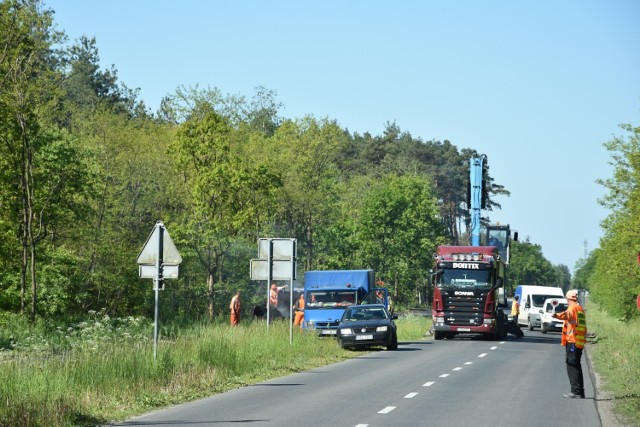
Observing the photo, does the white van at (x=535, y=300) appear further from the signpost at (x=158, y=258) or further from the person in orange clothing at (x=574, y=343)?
the signpost at (x=158, y=258)

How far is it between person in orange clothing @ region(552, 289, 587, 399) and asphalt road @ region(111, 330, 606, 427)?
A: 13.7 inches

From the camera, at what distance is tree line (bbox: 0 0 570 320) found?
42750 mm

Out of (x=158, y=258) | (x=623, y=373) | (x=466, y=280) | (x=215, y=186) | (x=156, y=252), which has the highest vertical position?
(x=215, y=186)

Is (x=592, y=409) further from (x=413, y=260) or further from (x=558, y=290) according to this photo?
(x=413, y=260)

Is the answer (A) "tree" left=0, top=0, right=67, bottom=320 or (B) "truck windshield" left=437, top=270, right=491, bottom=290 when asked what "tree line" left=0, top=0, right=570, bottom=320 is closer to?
(A) "tree" left=0, top=0, right=67, bottom=320

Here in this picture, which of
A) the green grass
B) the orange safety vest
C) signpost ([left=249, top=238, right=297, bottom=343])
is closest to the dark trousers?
the orange safety vest

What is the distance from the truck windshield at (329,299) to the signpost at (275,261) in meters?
13.6

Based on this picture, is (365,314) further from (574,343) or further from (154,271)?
(574,343)

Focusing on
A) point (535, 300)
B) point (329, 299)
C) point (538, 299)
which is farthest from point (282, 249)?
point (535, 300)

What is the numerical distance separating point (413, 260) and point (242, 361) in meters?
74.5

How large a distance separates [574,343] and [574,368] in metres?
0.42

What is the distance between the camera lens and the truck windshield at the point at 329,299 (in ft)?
146

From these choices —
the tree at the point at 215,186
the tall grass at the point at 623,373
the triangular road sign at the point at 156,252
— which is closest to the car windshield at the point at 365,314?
the tall grass at the point at 623,373

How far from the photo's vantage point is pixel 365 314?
36312 mm
